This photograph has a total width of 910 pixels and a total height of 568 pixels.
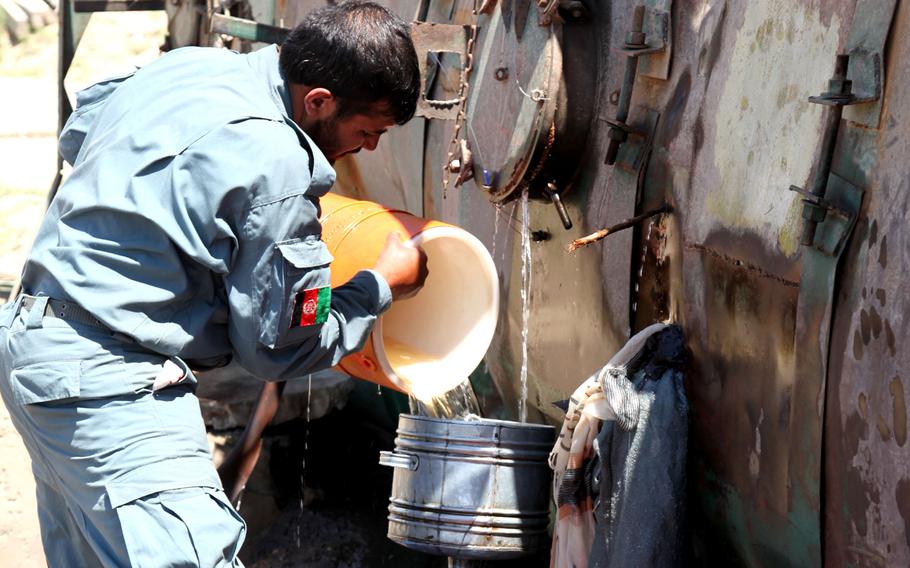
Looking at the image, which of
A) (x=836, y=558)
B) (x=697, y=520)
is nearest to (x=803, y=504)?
(x=836, y=558)

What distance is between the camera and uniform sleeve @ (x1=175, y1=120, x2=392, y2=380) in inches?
96.5

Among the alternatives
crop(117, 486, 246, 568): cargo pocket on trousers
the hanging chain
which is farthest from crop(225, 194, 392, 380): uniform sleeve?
the hanging chain

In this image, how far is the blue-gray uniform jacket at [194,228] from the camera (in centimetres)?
246

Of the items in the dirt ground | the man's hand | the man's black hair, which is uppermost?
the man's black hair

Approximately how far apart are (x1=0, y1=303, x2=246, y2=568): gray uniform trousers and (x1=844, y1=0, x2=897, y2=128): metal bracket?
1.46 m

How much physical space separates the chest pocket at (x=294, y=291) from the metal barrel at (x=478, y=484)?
1.05 metres

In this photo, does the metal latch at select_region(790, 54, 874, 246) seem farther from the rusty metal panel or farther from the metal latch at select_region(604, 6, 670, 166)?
the metal latch at select_region(604, 6, 670, 166)

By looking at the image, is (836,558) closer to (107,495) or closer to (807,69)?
(807,69)

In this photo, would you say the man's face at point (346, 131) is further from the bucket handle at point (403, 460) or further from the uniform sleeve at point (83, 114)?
the bucket handle at point (403, 460)

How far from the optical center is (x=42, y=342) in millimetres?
2547

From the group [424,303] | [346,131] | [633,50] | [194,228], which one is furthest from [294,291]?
[424,303]

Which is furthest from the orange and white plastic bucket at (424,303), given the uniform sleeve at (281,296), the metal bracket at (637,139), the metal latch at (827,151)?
the metal latch at (827,151)

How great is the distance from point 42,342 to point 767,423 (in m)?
1.51

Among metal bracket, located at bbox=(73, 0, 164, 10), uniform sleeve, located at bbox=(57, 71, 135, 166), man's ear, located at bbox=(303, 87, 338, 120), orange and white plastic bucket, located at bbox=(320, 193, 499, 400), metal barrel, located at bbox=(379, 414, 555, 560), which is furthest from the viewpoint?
metal bracket, located at bbox=(73, 0, 164, 10)
